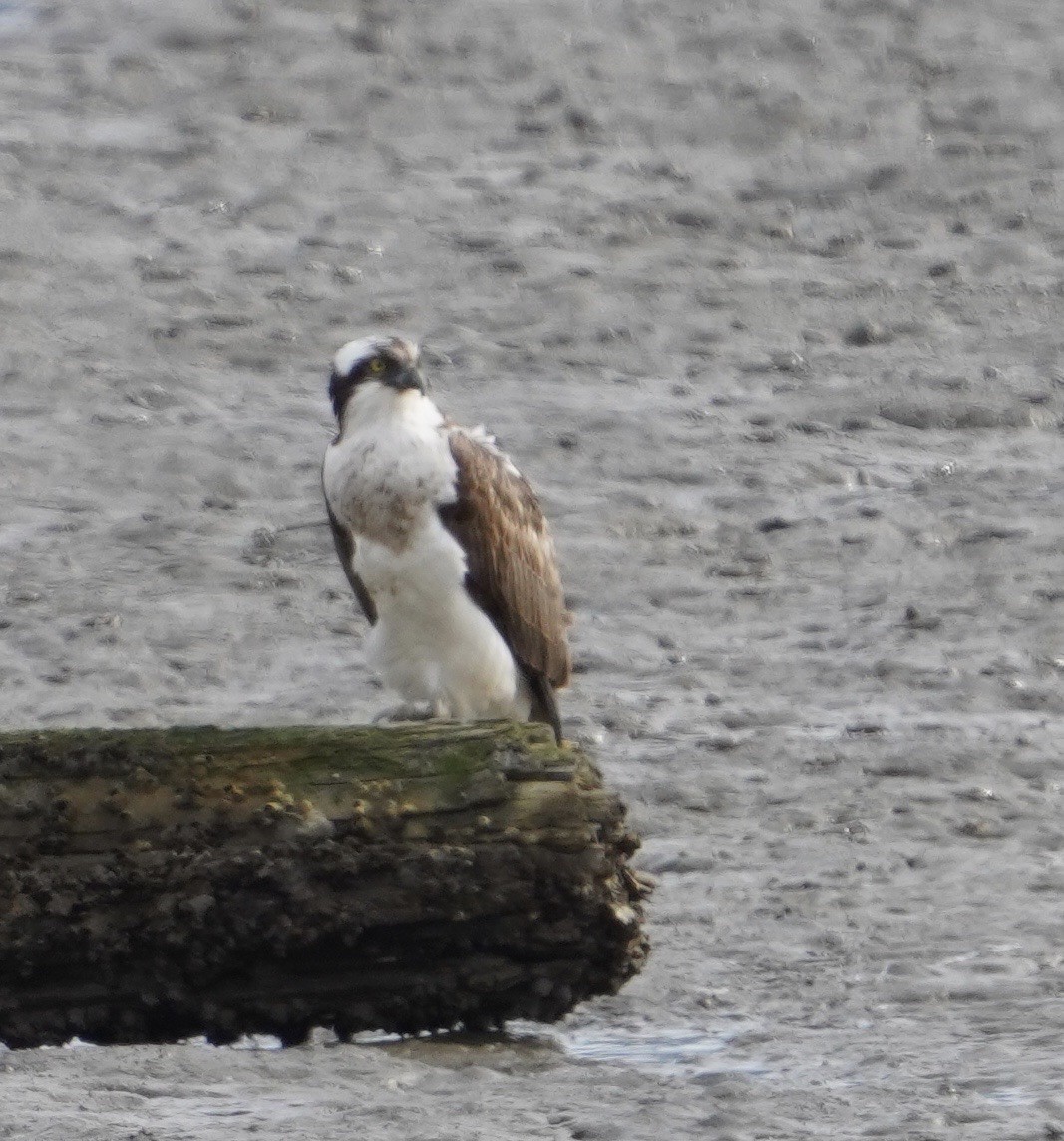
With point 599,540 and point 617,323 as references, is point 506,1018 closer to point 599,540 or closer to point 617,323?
point 599,540

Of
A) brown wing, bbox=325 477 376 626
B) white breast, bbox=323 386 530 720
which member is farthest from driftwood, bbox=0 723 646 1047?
brown wing, bbox=325 477 376 626

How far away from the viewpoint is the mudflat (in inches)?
267

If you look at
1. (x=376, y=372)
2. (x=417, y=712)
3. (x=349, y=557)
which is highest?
(x=376, y=372)

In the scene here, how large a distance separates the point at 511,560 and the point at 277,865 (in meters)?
2.04

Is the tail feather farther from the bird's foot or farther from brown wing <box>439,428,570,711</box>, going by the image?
the bird's foot

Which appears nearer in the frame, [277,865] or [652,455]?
[277,865]

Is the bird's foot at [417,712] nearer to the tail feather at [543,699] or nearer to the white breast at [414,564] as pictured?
the white breast at [414,564]

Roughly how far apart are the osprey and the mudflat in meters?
0.72

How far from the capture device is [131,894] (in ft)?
20.8

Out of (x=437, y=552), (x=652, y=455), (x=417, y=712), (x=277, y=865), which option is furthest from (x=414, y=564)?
(x=652, y=455)

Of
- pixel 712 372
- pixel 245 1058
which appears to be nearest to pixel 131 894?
pixel 245 1058

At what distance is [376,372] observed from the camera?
8297 millimetres

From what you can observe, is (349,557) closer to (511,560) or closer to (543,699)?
(511,560)

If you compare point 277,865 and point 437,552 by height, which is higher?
point 437,552
